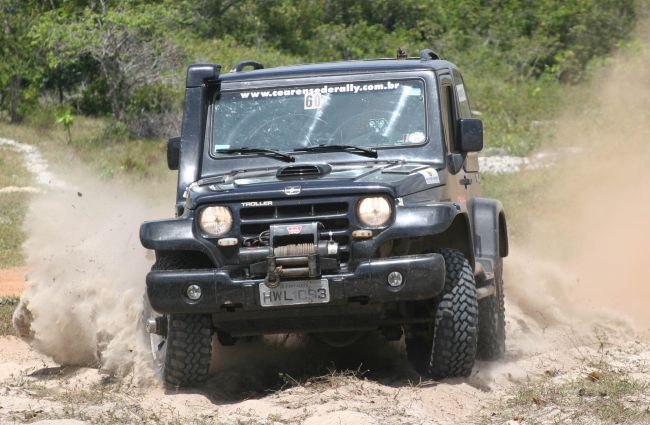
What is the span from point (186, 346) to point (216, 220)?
71 centimetres

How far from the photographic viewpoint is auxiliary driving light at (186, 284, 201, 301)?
21.7ft

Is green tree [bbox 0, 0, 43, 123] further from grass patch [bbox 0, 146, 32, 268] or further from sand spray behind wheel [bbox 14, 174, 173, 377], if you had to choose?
sand spray behind wheel [bbox 14, 174, 173, 377]

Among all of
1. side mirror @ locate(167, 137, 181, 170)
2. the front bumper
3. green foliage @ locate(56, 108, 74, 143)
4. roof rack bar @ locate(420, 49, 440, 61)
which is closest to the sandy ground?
the front bumper

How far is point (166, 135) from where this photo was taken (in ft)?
84.0

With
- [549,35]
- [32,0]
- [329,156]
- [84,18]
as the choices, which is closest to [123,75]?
[84,18]

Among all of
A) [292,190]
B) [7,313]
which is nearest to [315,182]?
[292,190]

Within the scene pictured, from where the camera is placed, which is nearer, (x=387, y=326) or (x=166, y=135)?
(x=387, y=326)

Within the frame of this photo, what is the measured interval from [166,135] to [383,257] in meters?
19.3

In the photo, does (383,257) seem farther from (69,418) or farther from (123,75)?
(123,75)

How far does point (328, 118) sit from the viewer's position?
7625 mm

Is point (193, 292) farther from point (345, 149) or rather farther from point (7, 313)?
point (7, 313)

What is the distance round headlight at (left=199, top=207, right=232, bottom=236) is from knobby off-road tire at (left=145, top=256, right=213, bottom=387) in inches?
13.6

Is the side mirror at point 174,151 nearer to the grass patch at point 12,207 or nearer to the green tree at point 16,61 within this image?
the grass patch at point 12,207

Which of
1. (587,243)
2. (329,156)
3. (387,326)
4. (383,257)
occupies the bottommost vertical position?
(587,243)
